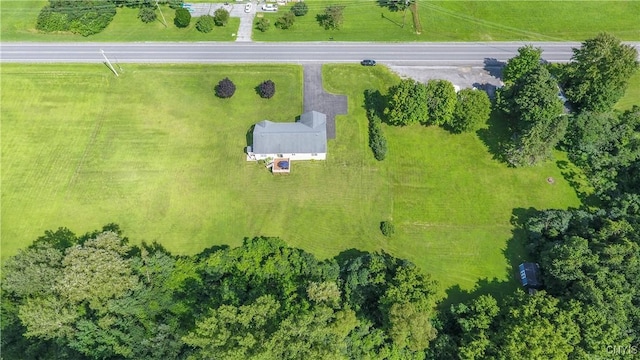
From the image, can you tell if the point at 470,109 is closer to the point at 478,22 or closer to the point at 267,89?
the point at 478,22

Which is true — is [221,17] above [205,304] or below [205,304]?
above

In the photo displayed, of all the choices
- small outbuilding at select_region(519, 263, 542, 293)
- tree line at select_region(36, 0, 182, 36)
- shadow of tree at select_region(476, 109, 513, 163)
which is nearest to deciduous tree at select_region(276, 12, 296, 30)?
tree line at select_region(36, 0, 182, 36)

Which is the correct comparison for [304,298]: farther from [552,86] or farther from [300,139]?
[552,86]

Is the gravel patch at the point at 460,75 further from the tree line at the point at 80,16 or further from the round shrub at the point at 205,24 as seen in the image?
the tree line at the point at 80,16

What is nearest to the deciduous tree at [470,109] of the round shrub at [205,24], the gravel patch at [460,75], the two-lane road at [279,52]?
the gravel patch at [460,75]

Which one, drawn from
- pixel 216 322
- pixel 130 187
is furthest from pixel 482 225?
pixel 130 187

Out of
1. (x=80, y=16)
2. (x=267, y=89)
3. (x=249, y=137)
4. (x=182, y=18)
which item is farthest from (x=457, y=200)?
(x=80, y=16)
